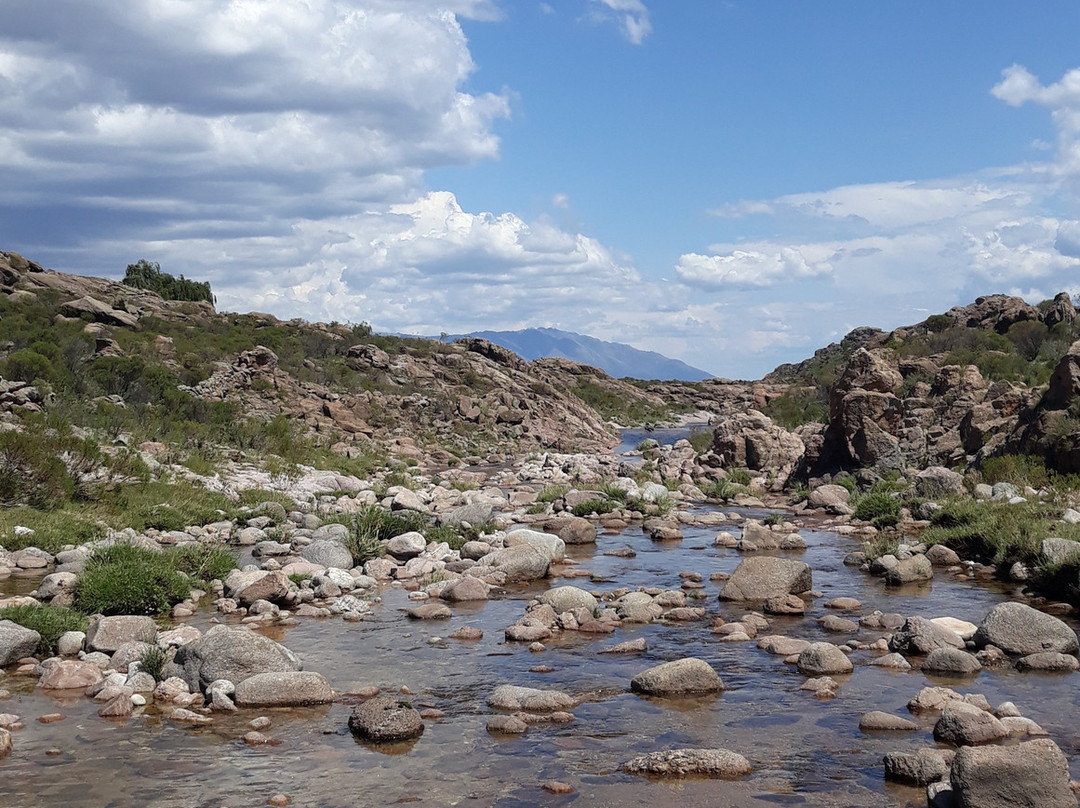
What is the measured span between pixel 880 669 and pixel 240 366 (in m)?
40.9

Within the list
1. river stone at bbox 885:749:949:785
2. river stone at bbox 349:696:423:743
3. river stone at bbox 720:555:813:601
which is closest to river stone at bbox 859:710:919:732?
river stone at bbox 885:749:949:785

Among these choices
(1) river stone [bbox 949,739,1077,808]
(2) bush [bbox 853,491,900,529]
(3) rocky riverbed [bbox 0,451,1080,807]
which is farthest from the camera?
A: (2) bush [bbox 853,491,900,529]

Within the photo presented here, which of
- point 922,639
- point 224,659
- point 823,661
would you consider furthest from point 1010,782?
point 224,659

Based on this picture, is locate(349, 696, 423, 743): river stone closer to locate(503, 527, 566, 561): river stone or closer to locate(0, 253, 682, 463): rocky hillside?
locate(503, 527, 566, 561): river stone

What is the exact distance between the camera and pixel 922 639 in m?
12.9

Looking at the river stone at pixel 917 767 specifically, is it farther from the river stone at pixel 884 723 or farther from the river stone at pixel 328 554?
the river stone at pixel 328 554

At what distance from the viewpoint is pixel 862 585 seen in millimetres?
18281

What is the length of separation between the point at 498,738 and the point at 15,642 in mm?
6697

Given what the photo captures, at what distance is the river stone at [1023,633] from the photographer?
12531 millimetres

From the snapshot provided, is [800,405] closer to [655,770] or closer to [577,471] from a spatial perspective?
[577,471]

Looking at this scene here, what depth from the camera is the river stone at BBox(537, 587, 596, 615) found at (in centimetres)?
1555

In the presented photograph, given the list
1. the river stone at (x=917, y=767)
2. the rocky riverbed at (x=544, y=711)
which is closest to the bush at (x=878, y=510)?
the rocky riverbed at (x=544, y=711)

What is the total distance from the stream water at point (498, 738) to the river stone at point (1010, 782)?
2.16 feet

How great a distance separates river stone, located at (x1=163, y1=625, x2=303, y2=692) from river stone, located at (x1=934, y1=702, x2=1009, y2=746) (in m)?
7.61
